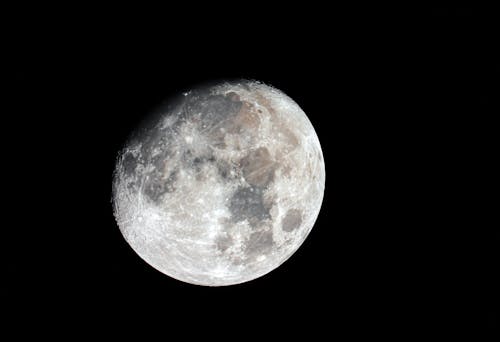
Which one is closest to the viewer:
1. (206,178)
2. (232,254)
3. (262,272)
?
(206,178)

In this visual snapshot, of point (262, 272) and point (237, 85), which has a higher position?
point (237, 85)

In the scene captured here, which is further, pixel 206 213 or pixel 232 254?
pixel 232 254

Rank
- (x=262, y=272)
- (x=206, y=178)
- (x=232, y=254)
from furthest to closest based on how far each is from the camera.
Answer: (x=262, y=272) < (x=232, y=254) < (x=206, y=178)

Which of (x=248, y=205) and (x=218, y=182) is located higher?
(x=218, y=182)

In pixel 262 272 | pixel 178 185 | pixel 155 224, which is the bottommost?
pixel 262 272

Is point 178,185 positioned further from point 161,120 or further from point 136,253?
point 136,253

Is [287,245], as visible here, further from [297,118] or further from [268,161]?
[297,118]

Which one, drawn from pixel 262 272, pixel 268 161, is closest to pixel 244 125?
pixel 268 161
